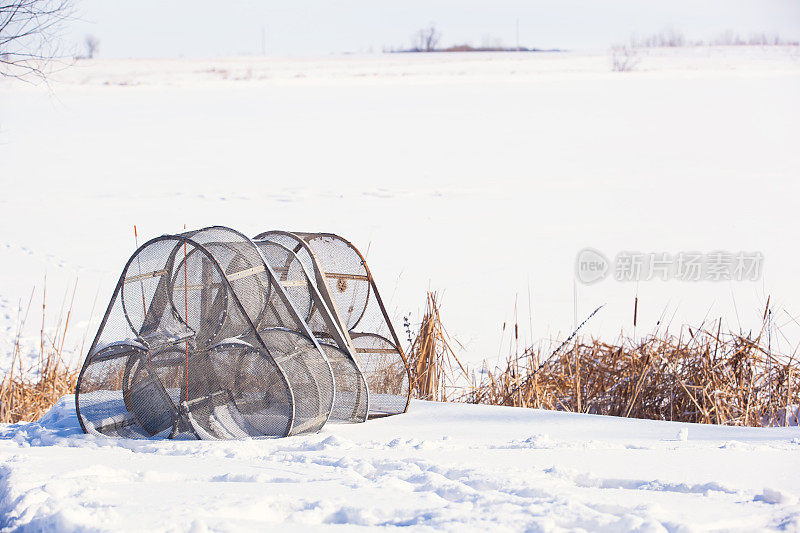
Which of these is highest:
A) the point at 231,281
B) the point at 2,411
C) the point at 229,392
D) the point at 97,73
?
the point at 97,73

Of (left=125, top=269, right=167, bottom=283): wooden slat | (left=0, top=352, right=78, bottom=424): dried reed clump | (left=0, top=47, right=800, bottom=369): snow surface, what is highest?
(left=0, top=47, right=800, bottom=369): snow surface

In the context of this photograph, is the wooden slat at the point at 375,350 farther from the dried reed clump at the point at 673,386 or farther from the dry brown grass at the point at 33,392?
the dry brown grass at the point at 33,392

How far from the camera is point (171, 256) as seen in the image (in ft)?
13.9

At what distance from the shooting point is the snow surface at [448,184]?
8.96 m

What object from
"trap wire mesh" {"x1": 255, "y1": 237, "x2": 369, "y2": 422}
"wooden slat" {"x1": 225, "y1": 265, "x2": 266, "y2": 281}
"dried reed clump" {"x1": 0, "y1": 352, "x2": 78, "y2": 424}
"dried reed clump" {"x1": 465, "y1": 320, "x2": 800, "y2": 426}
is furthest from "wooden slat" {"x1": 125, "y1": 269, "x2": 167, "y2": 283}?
"dried reed clump" {"x1": 465, "y1": 320, "x2": 800, "y2": 426}

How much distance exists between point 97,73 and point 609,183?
1279 inches

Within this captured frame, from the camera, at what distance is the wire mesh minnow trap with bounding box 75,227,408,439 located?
162 inches

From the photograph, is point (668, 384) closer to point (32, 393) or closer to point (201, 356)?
point (201, 356)

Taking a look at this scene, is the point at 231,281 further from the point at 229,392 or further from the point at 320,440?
the point at 320,440

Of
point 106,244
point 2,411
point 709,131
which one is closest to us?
point 2,411

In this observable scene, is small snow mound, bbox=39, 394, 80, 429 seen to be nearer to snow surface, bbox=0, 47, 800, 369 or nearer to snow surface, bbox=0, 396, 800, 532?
snow surface, bbox=0, 396, 800, 532

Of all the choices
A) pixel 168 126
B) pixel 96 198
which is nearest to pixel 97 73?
pixel 168 126

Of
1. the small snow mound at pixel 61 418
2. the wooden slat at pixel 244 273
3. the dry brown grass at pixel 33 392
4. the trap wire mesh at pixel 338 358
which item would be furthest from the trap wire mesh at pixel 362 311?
the dry brown grass at pixel 33 392

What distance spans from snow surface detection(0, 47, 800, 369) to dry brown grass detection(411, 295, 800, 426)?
68.1 inches
